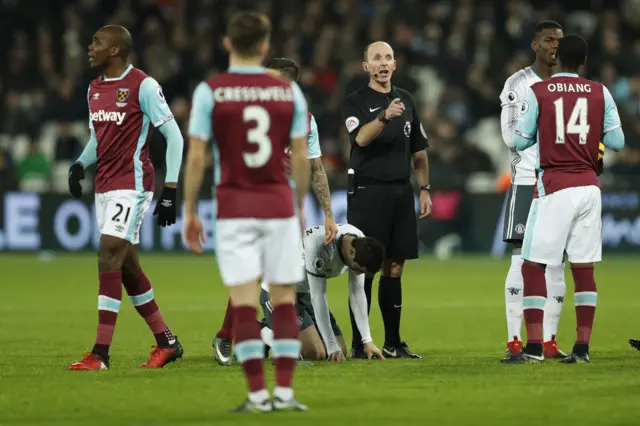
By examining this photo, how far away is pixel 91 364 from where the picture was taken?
30.2ft

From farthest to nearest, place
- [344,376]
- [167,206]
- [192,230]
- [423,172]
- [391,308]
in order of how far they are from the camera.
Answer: [423,172]
[391,308]
[167,206]
[344,376]
[192,230]

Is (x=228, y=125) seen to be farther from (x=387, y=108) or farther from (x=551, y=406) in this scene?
(x=387, y=108)

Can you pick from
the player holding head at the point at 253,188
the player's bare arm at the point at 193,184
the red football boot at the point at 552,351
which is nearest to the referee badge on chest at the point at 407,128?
the red football boot at the point at 552,351

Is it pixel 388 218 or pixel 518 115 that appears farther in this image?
pixel 388 218

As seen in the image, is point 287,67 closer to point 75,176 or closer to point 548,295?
point 75,176

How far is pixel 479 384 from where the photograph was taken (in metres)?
8.38

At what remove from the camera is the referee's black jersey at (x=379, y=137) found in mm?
10586

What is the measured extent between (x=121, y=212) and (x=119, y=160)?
378 mm

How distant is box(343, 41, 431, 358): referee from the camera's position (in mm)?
10523

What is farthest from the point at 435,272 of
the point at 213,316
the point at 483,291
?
the point at 213,316

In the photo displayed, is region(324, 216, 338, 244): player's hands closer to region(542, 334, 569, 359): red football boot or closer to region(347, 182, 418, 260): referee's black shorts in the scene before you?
region(347, 182, 418, 260): referee's black shorts

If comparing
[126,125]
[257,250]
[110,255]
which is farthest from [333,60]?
[257,250]

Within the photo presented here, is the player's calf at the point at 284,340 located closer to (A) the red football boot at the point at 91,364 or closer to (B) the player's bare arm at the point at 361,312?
(A) the red football boot at the point at 91,364

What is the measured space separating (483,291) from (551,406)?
9.40m
